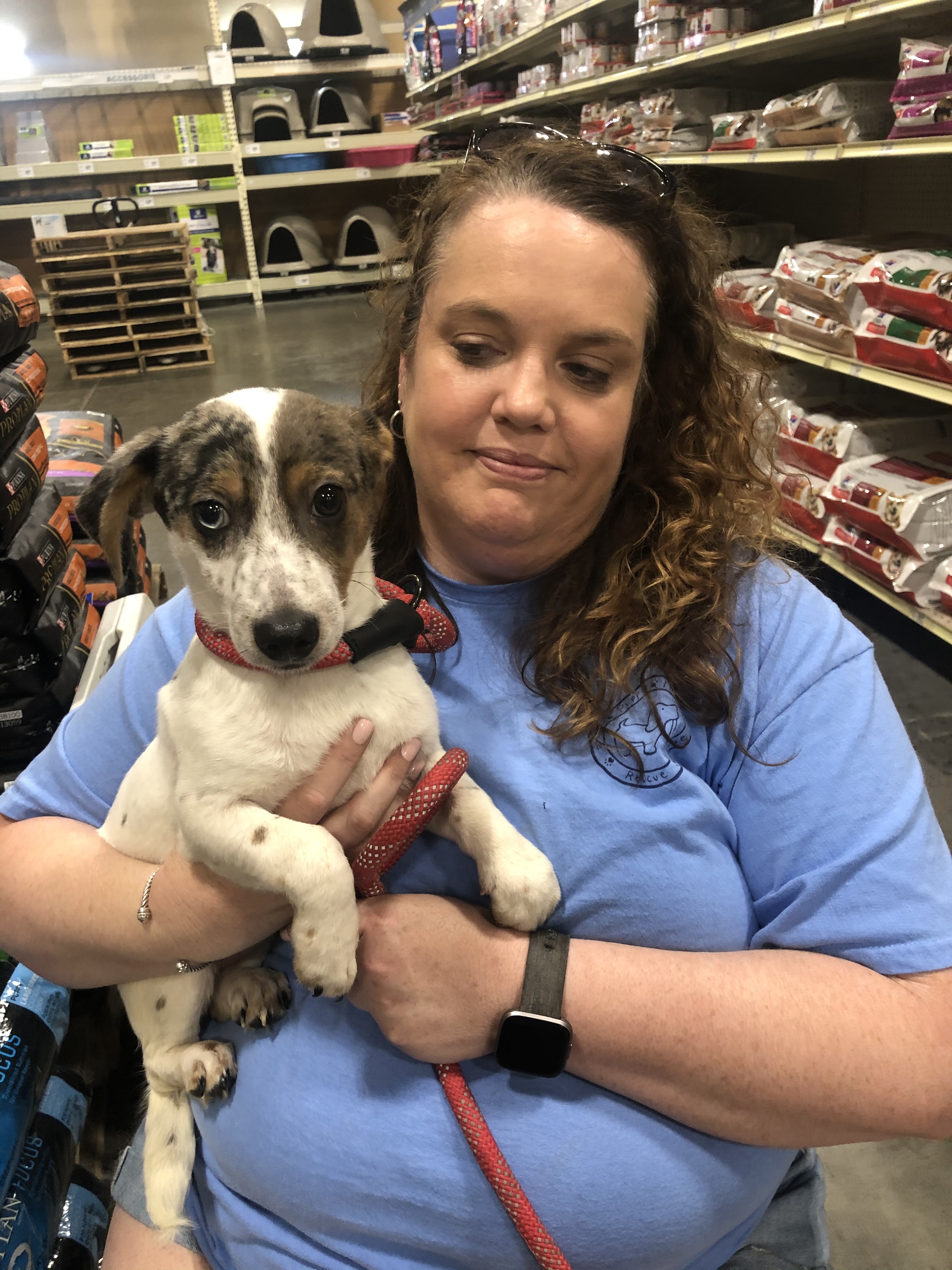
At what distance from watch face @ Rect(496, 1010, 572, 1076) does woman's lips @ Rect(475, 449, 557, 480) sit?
0.64 m

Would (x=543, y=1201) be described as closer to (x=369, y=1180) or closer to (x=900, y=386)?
(x=369, y=1180)

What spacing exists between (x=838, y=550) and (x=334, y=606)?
2703 millimetres

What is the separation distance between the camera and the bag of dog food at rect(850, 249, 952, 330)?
246cm

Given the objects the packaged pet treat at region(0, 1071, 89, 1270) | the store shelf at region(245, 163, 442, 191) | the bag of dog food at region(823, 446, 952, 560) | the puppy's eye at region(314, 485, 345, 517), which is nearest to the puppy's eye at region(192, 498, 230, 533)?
the puppy's eye at region(314, 485, 345, 517)

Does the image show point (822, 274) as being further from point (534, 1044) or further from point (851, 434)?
point (534, 1044)

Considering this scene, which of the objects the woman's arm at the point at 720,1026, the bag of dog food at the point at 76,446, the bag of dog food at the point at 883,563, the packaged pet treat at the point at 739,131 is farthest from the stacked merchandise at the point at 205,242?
the woman's arm at the point at 720,1026

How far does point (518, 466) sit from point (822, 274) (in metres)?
2.40

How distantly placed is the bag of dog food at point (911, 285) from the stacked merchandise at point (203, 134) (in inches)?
346

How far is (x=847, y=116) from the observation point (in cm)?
272

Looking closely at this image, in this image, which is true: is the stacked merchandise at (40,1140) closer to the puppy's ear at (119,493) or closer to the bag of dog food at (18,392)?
the puppy's ear at (119,493)

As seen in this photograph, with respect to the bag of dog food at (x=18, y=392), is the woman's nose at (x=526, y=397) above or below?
above

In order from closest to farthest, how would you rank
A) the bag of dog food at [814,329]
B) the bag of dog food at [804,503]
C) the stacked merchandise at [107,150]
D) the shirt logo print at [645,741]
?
the shirt logo print at [645,741] → the bag of dog food at [814,329] → the bag of dog food at [804,503] → the stacked merchandise at [107,150]

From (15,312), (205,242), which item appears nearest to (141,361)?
(205,242)

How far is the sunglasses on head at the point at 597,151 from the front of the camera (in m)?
1.15
